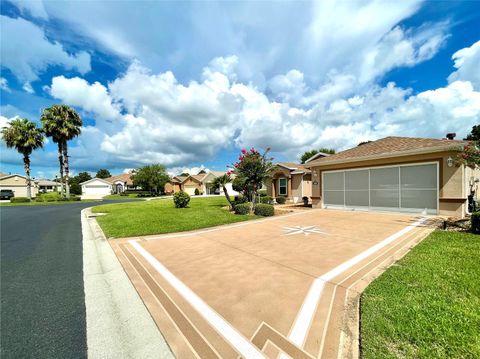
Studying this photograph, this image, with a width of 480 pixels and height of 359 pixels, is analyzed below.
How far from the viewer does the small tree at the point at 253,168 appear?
1435 centimetres

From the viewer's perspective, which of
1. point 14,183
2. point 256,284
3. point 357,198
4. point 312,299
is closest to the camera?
point 312,299

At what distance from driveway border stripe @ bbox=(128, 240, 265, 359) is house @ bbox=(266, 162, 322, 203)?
17.3m

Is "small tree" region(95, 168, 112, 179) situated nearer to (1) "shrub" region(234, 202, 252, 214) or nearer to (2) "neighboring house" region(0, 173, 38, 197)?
(2) "neighboring house" region(0, 173, 38, 197)

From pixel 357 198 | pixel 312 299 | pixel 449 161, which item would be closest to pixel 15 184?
pixel 357 198

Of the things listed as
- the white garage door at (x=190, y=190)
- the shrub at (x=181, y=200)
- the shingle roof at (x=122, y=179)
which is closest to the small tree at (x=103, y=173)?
the shingle roof at (x=122, y=179)

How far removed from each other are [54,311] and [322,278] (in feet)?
15.3

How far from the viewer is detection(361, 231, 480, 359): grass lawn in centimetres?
245

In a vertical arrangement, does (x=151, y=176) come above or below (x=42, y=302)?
above

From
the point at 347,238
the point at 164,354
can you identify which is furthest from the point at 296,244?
the point at 164,354

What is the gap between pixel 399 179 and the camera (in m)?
12.1

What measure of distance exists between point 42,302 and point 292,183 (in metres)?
20.2

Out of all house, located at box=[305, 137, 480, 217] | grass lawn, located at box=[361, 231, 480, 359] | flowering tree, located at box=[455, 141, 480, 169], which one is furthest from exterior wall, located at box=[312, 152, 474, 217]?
grass lawn, located at box=[361, 231, 480, 359]

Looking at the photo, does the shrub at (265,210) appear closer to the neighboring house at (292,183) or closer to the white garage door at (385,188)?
the white garage door at (385,188)

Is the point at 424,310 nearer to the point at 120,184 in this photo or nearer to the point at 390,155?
the point at 390,155
